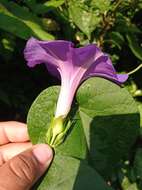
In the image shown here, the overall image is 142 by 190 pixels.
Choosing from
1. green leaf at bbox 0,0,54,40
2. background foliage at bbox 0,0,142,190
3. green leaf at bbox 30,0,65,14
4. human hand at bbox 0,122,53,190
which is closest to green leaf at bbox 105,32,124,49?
background foliage at bbox 0,0,142,190

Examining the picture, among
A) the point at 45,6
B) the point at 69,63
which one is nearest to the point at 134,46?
the point at 45,6

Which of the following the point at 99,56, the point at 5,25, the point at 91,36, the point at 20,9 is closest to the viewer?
the point at 99,56

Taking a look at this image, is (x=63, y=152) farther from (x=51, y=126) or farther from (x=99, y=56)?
(x=99, y=56)

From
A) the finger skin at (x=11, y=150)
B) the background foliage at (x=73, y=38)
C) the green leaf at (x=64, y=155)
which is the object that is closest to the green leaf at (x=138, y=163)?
the background foliage at (x=73, y=38)

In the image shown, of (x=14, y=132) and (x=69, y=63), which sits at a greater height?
(x=69, y=63)

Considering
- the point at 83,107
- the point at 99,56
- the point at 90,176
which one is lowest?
the point at 90,176

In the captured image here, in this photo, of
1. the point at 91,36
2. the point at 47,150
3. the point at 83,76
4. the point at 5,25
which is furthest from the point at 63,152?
the point at 91,36

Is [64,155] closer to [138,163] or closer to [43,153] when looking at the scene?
[43,153]

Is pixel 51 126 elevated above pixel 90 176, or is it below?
above
